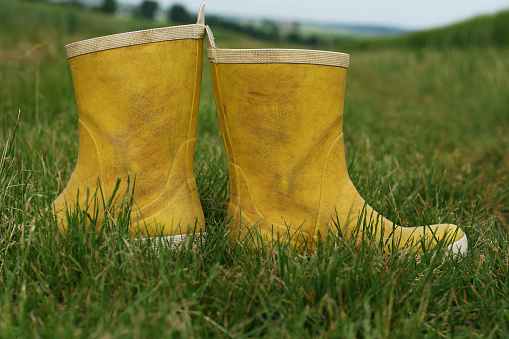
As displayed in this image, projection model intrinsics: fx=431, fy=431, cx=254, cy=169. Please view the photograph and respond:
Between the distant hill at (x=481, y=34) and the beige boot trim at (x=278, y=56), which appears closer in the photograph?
the beige boot trim at (x=278, y=56)

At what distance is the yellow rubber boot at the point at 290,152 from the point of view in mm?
1365

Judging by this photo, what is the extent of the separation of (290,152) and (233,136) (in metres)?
0.21

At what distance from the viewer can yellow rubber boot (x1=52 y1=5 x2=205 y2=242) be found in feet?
4.54

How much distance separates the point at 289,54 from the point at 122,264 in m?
Answer: 0.78

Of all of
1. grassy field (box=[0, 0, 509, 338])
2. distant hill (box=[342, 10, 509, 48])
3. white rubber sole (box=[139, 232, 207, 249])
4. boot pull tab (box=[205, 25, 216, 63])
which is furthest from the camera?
distant hill (box=[342, 10, 509, 48])

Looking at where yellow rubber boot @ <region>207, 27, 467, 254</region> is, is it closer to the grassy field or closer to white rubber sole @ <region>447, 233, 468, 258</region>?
white rubber sole @ <region>447, 233, 468, 258</region>

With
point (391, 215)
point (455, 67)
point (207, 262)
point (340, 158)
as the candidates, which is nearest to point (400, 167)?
point (391, 215)

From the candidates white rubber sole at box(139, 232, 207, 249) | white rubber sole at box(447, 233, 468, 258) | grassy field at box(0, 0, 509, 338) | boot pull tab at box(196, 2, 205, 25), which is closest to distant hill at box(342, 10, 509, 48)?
grassy field at box(0, 0, 509, 338)

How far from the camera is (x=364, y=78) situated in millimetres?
7699

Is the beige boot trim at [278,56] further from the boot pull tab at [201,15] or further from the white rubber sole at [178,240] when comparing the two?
the white rubber sole at [178,240]

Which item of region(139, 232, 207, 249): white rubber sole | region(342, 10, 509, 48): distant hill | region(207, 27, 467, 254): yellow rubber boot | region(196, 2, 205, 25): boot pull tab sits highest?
region(342, 10, 509, 48): distant hill

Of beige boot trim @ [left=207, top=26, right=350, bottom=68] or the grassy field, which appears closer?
the grassy field

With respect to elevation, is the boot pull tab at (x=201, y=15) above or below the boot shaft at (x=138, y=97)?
above

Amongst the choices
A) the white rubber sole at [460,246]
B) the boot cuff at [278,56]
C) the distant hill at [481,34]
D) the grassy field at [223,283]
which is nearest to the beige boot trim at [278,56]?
the boot cuff at [278,56]
